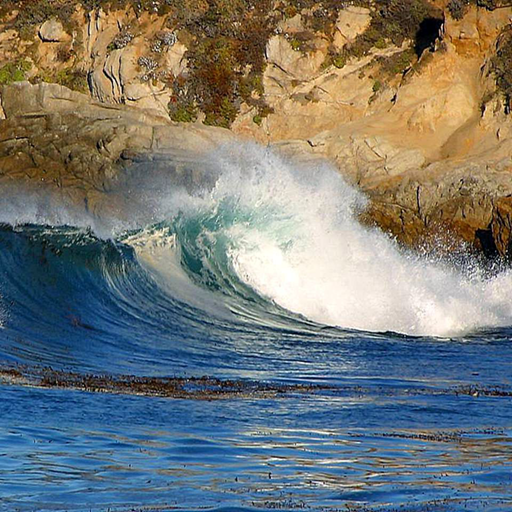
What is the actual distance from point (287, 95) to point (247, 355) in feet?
60.8

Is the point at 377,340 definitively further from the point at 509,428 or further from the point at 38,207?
the point at 38,207

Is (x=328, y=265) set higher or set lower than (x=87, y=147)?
lower

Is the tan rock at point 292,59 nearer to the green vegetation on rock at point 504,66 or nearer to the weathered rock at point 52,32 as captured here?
the green vegetation on rock at point 504,66

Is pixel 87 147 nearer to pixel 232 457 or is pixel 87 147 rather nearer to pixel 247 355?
Answer: pixel 247 355

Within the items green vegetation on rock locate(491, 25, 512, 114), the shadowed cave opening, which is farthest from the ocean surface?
the shadowed cave opening

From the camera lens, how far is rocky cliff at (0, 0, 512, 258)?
22.0m

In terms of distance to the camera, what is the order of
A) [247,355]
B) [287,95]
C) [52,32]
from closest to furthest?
[247,355]
[287,95]
[52,32]

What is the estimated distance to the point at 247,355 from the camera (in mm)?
13844

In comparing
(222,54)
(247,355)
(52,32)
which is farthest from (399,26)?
(247,355)

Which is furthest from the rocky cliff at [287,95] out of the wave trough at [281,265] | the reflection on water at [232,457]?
the reflection on water at [232,457]

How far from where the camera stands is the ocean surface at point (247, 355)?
23.6 feet

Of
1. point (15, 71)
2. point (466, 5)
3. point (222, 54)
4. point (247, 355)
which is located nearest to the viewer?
point (247, 355)

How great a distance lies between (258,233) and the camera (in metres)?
19.3

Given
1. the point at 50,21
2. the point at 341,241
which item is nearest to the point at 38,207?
the point at 341,241
